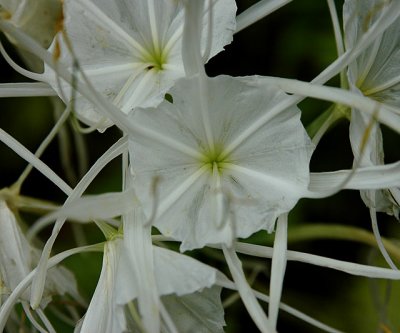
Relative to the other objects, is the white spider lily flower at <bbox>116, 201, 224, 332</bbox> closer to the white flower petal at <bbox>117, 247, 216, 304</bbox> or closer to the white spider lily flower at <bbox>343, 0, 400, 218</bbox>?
the white flower petal at <bbox>117, 247, 216, 304</bbox>

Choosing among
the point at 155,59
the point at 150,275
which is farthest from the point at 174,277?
the point at 155,59

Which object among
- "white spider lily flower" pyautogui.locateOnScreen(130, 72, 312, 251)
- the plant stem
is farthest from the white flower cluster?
the plant stem

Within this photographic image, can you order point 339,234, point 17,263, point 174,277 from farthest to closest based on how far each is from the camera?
point 339,234
point 17,263
point 174,277

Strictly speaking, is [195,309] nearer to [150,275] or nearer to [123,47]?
[150,275]

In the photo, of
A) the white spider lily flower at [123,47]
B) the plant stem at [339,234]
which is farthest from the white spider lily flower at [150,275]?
the plant stem at [339,234]

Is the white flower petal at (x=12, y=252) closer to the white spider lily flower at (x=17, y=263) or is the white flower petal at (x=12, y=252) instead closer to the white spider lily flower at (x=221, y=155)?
the white spider lily flower at (x=17, y=263)

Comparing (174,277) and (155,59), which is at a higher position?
(155,59)

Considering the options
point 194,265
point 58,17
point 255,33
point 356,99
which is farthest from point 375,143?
point 255,33
